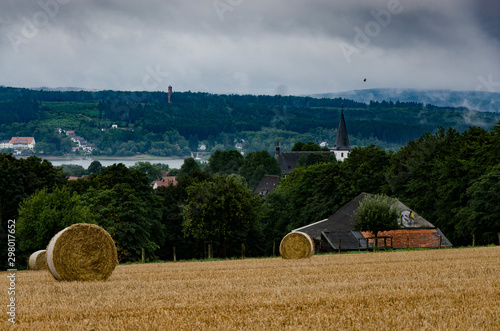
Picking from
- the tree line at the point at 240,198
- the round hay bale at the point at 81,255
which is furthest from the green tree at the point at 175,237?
the round hay bale at the point at 81,255

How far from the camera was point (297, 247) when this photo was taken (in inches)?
1297

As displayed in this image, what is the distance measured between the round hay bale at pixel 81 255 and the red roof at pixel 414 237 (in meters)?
35.4

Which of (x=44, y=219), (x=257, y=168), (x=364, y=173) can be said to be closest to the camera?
(x=44, y=219)

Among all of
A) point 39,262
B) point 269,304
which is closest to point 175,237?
point 39,262

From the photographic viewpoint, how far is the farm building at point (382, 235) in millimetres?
53562

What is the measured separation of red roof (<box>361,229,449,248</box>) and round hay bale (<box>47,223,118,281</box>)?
35.4 m

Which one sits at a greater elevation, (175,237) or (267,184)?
(267,184)

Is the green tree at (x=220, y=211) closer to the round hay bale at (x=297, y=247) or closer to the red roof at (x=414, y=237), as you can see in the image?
the red roof at (x=414, y=237)

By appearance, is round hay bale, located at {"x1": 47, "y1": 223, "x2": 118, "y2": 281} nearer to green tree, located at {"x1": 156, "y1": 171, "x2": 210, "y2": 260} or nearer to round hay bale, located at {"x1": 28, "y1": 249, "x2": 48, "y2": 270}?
round hay bale, located at {"x1": 28, "y1": 249, "x2": 48, "y2": 270}

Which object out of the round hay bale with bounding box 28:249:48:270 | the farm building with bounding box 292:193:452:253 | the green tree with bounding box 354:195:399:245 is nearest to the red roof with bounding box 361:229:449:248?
the farm building with bounding box 292:193:452:253

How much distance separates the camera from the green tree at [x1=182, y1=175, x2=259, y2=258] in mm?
57812

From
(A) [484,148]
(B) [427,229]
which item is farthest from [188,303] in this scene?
(A) [484,148]

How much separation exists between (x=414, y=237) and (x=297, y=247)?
26557mm

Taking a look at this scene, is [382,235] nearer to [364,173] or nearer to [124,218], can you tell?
[364,173]
